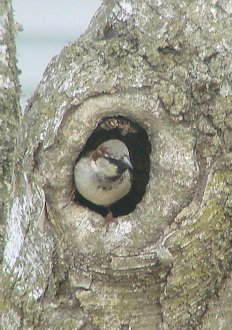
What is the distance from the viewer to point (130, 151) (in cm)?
465

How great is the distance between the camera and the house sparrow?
14.5 feet

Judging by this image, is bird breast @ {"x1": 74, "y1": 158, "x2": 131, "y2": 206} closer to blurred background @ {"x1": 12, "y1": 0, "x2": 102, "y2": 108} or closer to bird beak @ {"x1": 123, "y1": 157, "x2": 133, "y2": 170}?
bird beak @ {"x1": 123, "y1": 157, "x2": 133, "y2": 170}

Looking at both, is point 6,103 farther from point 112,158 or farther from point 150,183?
point 150,183

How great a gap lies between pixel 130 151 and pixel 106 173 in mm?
165

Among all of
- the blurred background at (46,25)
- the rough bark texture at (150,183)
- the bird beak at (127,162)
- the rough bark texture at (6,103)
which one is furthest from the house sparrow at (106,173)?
the blurred background at (46,25)

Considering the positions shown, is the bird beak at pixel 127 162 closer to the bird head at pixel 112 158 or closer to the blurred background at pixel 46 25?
the bird head at pixel 112 158

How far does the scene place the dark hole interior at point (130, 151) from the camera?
436 centimetres

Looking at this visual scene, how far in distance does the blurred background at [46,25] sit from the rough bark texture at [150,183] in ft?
9.28

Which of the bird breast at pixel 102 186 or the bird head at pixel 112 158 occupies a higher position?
the bird head at pixel 112 158

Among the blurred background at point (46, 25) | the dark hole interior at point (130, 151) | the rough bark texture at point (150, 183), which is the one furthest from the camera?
the blurred background at point (46, 25)

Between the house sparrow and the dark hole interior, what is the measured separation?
34 mm

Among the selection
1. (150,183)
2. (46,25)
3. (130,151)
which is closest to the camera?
(150,183)

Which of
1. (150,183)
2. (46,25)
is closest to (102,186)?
(150,183)

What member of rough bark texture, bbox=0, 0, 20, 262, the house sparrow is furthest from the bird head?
rough bark texture, bbox=0, 0, 20, 262
